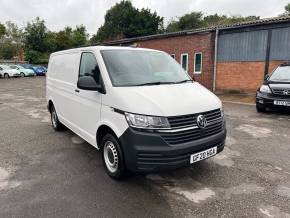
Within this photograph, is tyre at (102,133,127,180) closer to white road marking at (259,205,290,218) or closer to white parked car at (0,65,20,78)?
white road marking at (259,205,290,218)

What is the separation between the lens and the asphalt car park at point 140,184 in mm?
3121

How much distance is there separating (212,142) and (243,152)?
1.83 metres

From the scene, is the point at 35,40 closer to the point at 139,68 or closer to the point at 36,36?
the point at 36,36

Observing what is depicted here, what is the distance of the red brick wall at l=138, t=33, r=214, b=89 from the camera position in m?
16.0

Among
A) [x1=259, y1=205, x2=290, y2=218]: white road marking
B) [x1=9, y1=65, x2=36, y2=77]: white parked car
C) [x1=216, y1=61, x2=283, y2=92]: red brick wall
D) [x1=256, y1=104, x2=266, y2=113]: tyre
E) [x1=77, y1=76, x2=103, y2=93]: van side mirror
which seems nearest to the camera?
[x1=259, y1=205, x2=290, y2=218]: white road marking

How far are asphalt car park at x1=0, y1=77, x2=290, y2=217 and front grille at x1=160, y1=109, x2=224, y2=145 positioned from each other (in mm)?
775

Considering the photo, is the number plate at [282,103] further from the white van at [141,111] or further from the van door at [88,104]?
the van door at [88,104]

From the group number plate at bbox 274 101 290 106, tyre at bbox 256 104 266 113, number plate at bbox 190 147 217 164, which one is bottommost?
tyre at bbox 256 104 266 113

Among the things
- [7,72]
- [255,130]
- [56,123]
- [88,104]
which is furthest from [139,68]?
[7,72]

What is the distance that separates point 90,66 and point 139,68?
0.84m

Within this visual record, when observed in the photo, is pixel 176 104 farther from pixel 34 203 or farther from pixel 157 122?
pixel 34 203

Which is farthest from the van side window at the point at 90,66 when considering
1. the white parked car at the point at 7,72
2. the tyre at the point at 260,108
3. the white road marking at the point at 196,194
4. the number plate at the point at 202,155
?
the white parked car at the point at 7,72

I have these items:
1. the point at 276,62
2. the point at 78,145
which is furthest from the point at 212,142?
the point at 276,62

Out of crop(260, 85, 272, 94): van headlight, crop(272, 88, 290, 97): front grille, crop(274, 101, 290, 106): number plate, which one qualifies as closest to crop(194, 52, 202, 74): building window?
crop(260, 85, 272, 94): van headlight
